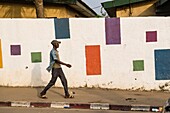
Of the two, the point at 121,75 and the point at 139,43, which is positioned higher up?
the point at 139,43

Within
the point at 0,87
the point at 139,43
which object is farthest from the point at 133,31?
the point at 0,87

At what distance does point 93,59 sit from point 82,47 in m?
0.53

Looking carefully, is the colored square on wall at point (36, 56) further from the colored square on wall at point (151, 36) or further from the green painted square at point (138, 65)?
the colored square on wall at point (151, 36)

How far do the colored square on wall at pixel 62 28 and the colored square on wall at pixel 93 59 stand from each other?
80 centimetres

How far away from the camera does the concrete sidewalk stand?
10227 mm

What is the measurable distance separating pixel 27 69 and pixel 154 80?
4130 mm

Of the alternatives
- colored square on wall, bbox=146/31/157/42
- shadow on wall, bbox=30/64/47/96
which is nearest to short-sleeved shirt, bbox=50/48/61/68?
shadow on wall, bbox=30/64/47/96

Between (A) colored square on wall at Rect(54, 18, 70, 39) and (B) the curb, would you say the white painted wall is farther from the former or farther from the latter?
(B) the curb

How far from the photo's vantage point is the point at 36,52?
12.6 meters

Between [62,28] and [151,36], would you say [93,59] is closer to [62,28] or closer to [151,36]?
[62,28]

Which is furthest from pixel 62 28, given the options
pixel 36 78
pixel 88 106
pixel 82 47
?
pixel 88 106

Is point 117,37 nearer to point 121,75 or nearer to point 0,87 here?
point 121,75

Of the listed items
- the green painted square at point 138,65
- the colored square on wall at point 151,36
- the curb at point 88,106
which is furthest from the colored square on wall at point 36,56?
the colored square on wall at point 151,36

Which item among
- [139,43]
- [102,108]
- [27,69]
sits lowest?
[102,108]
